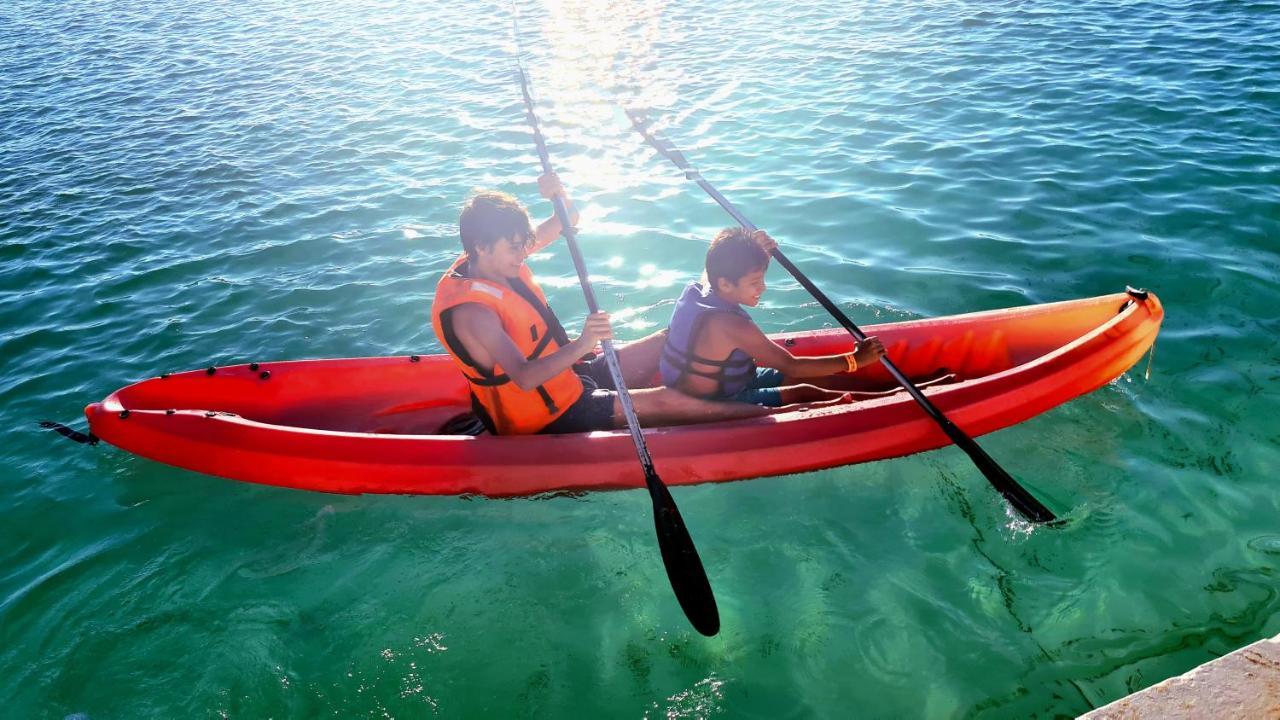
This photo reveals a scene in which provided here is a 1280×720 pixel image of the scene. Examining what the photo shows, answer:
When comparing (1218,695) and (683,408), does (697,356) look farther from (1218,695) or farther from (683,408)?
(1218,695)

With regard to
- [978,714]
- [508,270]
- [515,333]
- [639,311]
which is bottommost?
[978,714]

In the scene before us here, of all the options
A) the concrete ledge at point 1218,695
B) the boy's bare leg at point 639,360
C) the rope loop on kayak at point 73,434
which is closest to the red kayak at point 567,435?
the rope loop on kayak at point 73,434

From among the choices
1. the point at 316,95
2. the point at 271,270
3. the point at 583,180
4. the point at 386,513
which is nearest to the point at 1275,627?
the point at 386,513

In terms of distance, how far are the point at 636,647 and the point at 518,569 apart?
0.74m

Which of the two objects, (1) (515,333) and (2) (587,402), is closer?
(1) (515,333)

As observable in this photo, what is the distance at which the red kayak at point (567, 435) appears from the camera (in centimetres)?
384

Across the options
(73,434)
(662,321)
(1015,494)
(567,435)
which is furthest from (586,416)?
(73,434)

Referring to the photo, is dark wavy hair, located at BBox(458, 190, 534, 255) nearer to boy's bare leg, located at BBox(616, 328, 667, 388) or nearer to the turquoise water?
boy's bare leg, located at BBox(616, 328, 667, 388)

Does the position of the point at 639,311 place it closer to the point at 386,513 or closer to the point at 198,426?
the point at 386,513

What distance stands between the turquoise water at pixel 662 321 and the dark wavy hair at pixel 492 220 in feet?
4.53

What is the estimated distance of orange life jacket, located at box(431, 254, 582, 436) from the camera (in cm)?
357

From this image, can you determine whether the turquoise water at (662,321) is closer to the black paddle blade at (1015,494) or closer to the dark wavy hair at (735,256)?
the black paddle blade at (1015,494)

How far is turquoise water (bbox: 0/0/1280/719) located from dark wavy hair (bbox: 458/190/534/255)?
1.38 metres

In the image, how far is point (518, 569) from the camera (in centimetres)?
376
